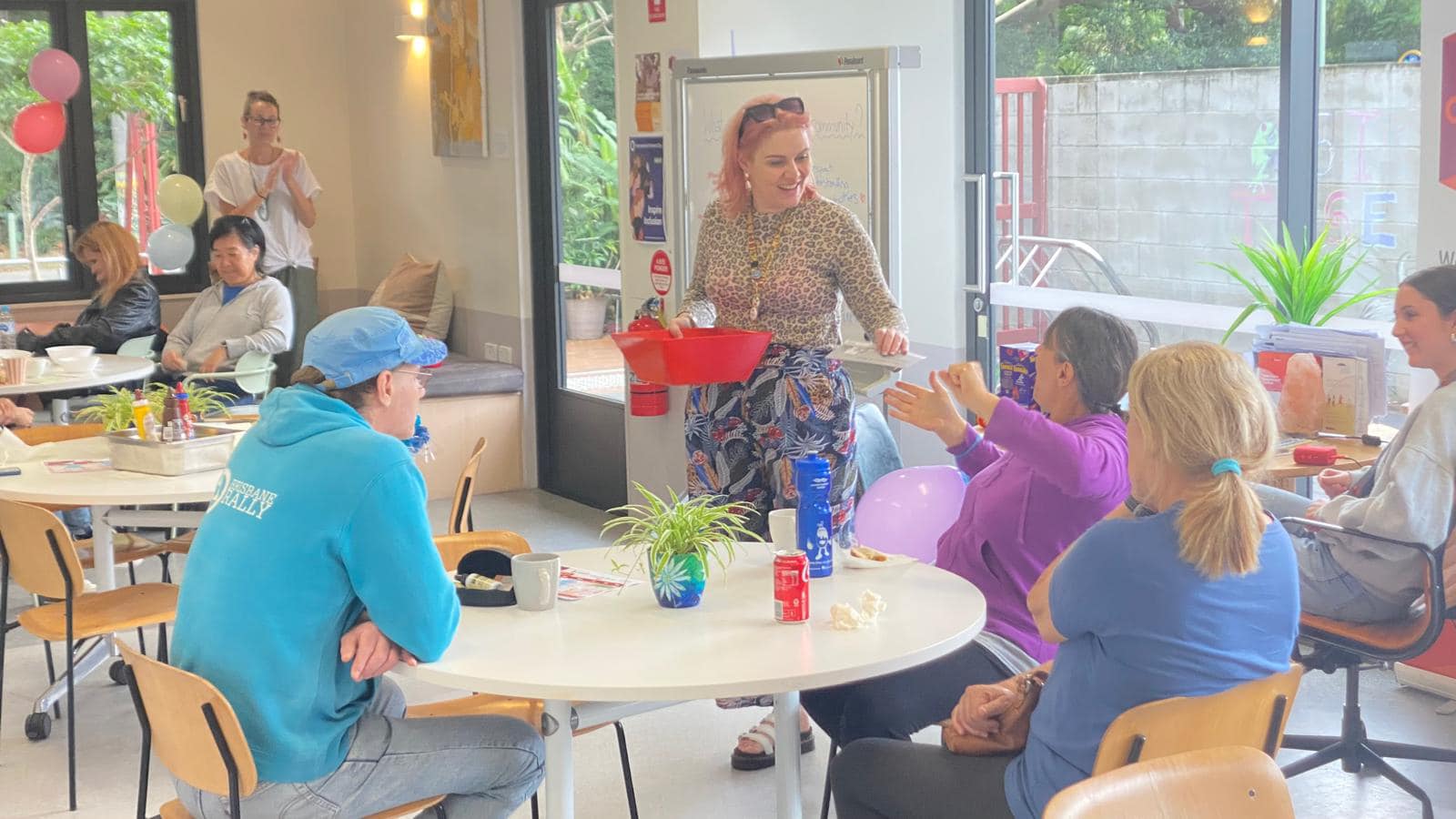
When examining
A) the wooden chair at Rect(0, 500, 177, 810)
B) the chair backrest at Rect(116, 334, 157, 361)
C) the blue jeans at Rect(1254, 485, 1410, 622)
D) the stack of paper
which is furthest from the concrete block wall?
the chair backrest at Rect(116, 334, 157, 361)

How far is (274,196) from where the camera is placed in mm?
7699

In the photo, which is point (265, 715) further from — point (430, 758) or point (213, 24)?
point (213, 24)

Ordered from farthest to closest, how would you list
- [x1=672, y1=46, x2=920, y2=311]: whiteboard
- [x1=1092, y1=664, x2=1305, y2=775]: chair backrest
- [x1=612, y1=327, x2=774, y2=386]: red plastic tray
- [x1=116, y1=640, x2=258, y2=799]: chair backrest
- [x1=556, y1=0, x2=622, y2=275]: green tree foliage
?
[x1=556, y1=0, x2=622, y2=275]: green tree foliage → [x1=672, y1=46, x2=920, y2=311]: whiteboard → [x1=612, y1=327, x2=774, y2=386]: red plastic tray → [x1=116, y1=640, x2=258, y2=799]: chair backrest → [x1=1092, y1=664, x2=1305, y2=775]: chair backrest

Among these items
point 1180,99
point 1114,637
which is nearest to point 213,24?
point 1180,99

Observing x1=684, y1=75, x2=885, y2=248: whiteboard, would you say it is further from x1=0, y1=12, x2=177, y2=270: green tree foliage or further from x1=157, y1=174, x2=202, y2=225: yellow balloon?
x1=0, y1=12, x2=177, y2=270: green tree foliage

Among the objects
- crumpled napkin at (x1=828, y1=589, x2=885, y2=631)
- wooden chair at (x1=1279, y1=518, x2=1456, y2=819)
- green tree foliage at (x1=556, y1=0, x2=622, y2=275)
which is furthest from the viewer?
green tree foliage at (x1=556, y1=0, x2=622, y2=275)

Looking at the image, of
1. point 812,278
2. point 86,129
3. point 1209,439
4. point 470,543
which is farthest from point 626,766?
point 86,129

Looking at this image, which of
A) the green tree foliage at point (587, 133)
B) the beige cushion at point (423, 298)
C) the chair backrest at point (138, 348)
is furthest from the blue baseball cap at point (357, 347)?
the beige cushion at point (423, 298)

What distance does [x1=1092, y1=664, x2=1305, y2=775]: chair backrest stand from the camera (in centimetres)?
205

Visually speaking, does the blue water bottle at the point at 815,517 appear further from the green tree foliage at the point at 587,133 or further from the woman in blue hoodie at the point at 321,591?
the green tree foliage at the point at 587,133

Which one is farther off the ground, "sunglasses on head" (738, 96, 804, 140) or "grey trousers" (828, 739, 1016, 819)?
"sunglasses on head" (738, 96, 804, 140)

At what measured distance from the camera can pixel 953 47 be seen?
18.8 ft

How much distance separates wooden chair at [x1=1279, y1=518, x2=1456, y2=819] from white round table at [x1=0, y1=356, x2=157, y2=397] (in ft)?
14.0

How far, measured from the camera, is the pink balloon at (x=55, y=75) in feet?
24.9
